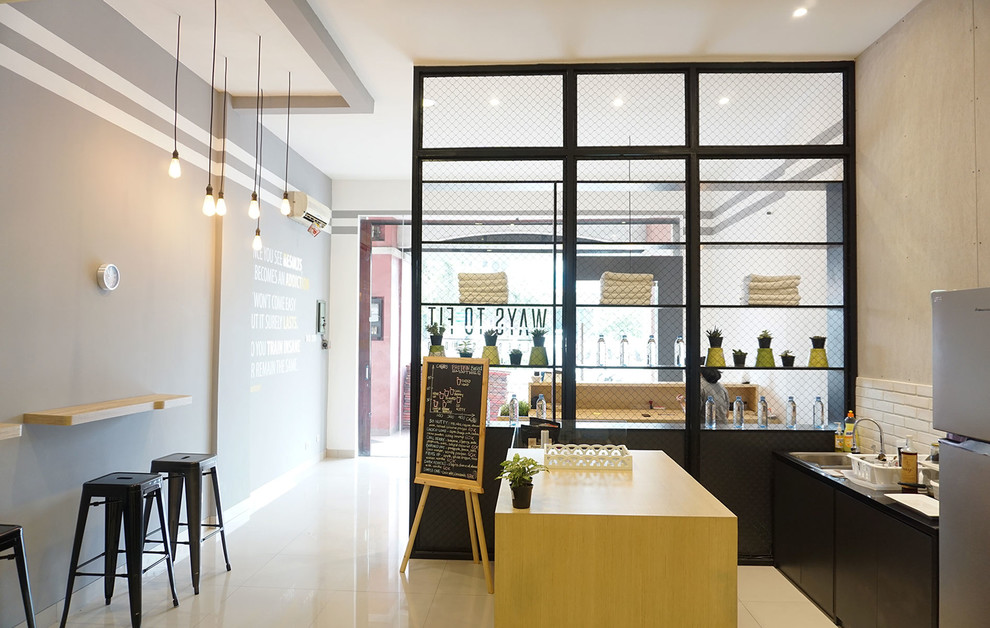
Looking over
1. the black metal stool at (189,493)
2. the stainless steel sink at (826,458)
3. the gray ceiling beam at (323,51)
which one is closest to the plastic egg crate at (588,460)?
the stainless steel sink at (826,458)

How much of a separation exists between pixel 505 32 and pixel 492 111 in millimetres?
602

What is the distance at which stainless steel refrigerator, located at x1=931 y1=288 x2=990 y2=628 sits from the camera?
6.77 feet

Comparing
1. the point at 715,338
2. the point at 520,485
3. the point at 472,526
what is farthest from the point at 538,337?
the point at 520,485

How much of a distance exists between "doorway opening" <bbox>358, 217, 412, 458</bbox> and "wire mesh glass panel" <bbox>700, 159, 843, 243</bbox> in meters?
4.19

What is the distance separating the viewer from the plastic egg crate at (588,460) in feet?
9.85

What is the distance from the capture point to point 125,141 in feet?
11.9

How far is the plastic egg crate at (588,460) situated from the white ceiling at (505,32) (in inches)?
103

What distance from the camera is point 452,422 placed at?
12.7 feet

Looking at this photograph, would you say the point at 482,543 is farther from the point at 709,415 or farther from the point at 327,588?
the point at 709,415

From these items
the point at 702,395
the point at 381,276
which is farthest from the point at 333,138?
the point at 702,395

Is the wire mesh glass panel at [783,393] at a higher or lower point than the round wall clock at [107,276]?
lower

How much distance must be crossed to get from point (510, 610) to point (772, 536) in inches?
99.1

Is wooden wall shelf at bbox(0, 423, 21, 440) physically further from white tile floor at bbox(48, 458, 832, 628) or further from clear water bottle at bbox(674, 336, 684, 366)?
clear water bottle at bbox(674, 336, 684, 366)

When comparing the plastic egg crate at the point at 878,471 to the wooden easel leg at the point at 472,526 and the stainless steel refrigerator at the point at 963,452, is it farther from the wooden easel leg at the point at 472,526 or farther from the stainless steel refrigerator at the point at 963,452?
the wooden easel leg at the point at 472,526
